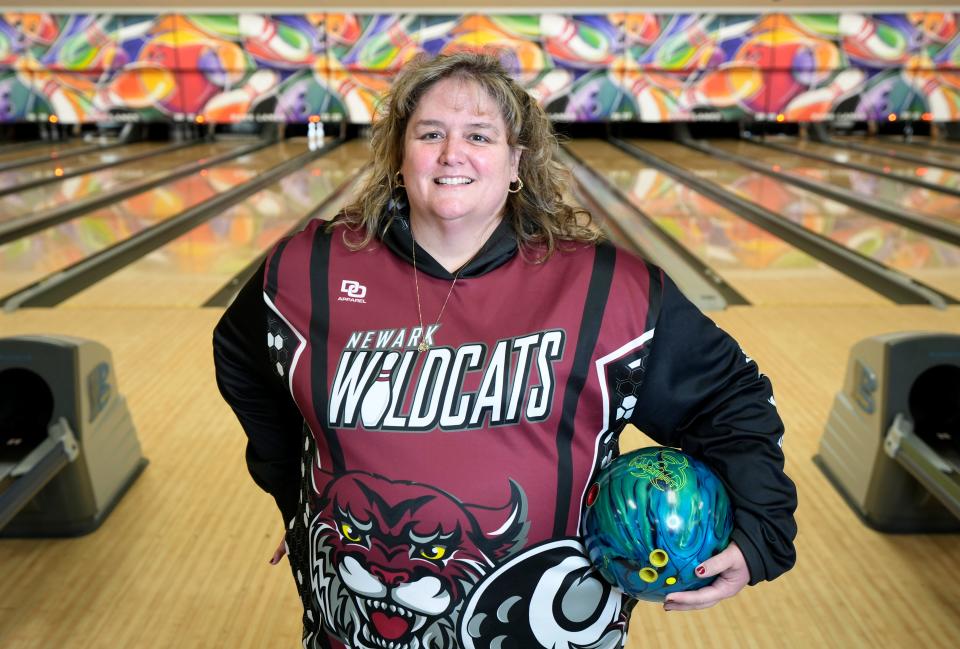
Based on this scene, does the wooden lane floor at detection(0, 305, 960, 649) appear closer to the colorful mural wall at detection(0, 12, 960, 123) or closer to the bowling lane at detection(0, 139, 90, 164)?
the bowling lane at detection(0, 139, 90, 164)

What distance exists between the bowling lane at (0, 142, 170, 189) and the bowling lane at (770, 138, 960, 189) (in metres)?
6.69

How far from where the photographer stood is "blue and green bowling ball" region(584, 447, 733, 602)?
3.79 ft

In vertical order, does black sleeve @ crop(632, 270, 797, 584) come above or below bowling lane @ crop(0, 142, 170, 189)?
above

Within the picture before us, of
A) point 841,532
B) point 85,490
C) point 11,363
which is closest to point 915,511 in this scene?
point 841,532

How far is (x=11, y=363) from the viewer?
2.17 m

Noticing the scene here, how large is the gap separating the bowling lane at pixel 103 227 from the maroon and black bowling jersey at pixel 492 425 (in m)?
3.51

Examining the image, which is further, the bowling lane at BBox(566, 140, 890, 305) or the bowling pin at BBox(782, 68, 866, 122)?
the bowling pin at BBox(782, 68, 866, 122)

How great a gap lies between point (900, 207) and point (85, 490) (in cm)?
533

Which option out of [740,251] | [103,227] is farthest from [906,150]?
[103,227]

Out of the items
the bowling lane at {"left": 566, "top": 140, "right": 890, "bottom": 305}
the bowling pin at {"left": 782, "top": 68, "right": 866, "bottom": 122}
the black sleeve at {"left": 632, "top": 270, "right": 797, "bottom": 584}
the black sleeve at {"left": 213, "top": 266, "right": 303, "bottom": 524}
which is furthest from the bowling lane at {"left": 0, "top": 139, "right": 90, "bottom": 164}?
the black sleeve at {"left": 632, "top": 270, "right": 797, "bottom": 584}

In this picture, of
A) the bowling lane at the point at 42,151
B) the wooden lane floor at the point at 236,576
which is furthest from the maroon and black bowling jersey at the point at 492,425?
the bowling lane at the point at 42,151

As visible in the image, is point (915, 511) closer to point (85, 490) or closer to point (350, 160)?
point (85, 490)

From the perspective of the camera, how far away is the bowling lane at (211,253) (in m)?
4.16

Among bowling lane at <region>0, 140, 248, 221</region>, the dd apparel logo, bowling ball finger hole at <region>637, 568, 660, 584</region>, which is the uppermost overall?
the dd apparel logo
